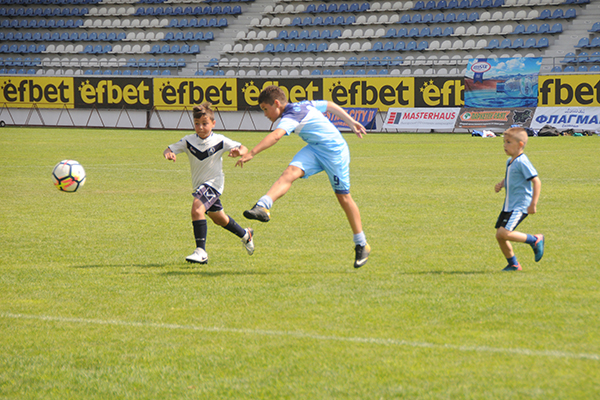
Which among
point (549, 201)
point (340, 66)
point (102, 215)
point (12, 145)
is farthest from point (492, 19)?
point (102, 215)

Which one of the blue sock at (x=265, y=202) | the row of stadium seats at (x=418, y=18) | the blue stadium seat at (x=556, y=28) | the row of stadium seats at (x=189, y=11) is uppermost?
the blue sock at (x=265, y=202)

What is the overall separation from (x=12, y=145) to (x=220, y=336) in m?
24.5

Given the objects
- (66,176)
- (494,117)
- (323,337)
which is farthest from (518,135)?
(494,117)

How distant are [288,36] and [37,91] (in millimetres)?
15779

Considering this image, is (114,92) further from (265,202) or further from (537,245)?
(537,245)

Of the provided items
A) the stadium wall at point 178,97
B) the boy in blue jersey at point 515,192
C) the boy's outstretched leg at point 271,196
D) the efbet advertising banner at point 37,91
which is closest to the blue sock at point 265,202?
the boy's outstretched leg at point 271,196

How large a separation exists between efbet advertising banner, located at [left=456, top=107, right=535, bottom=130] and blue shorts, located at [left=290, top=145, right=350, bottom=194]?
2971cm

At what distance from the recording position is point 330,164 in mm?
6980

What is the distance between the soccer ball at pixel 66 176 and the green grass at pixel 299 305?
702mm

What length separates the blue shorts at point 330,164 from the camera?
696cm

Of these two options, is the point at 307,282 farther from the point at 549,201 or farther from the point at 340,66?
the point at 340,66

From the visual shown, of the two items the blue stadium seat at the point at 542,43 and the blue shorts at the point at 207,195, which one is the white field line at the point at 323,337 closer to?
the blue shorts at the point at 207,195

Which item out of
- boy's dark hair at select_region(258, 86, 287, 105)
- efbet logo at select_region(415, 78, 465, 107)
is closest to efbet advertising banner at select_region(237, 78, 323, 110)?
efbet logo at select_region(415, 78, 465, 107)

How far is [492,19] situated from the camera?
41.2 metres
